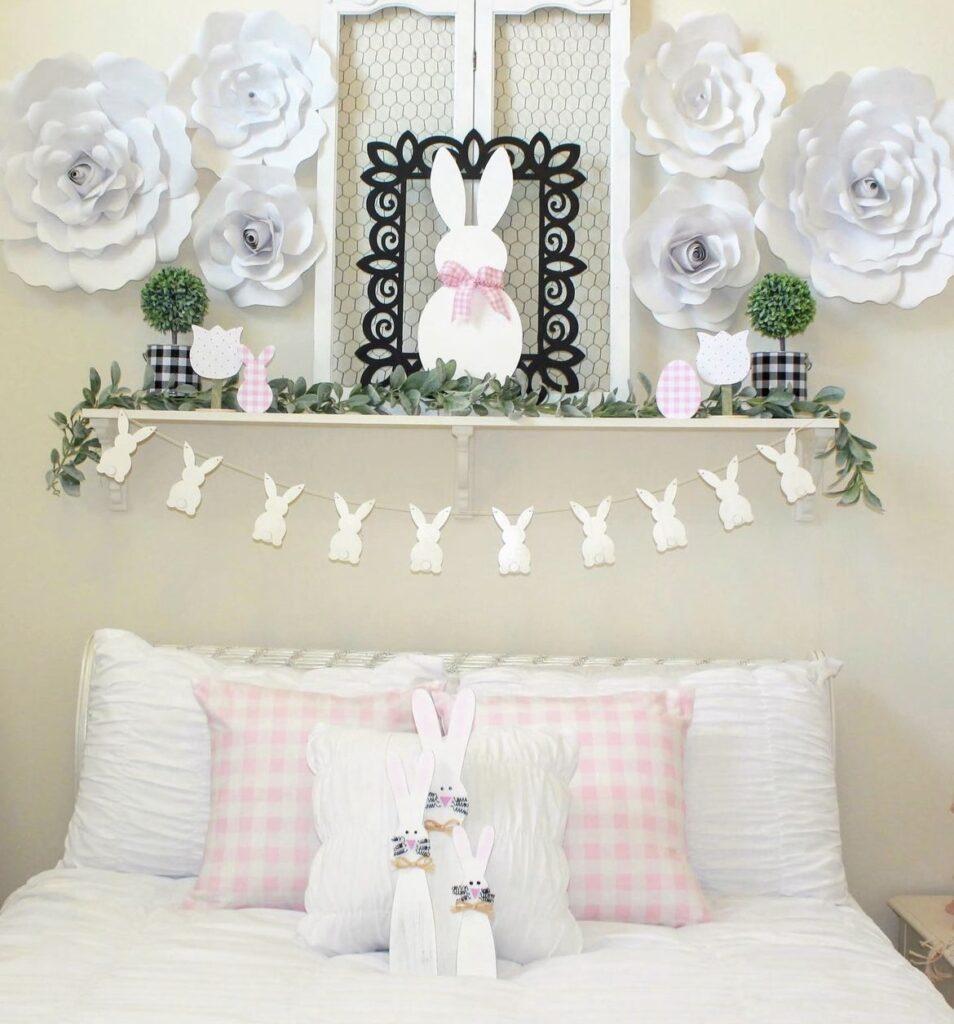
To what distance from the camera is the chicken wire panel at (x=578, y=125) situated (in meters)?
2.33

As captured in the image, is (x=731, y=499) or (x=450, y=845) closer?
(x=450, y=845)

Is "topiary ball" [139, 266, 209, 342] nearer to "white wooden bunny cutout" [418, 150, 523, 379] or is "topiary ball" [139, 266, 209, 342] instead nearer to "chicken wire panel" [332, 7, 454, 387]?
"chicken wire panel" [332, 7, 454, 387]

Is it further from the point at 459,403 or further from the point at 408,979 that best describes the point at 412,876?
the point at 459,403

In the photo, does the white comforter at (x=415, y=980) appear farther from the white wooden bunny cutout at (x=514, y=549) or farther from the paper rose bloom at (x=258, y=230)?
the paper rose bloom at (x=258, y=230)

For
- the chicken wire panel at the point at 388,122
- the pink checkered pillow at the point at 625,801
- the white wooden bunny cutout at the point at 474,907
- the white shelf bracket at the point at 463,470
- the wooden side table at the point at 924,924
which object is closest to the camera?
the white wooden bunny cutout at the point at 474,907

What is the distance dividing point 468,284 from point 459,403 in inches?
9.2

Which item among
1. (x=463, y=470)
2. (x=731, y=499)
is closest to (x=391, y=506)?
(x=463, y=470)

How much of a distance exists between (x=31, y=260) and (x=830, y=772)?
6.05ft

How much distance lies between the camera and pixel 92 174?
2.29 meters

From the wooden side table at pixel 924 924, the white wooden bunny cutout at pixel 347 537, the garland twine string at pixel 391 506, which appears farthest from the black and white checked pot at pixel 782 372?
the wooden side table at pixel 924 924

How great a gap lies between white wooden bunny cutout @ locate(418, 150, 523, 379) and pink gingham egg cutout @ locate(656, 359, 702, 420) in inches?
11.2

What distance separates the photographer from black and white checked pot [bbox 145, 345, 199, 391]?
7.43 feet

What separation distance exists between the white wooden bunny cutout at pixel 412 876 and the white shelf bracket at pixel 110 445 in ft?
3.22

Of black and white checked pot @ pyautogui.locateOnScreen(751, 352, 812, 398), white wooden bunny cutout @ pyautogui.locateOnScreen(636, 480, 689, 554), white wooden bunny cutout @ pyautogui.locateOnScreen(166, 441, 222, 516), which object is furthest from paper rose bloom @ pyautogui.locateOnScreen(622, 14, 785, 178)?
white wooden bunny cutout @ pyautogui.locateOnScreen(166, 441, 222, 516)
